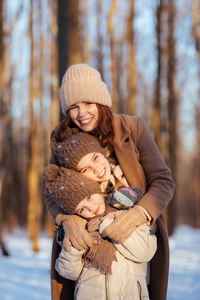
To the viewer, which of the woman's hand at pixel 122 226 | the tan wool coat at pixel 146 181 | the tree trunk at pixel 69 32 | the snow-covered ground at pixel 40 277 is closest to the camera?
the woman's hand at pixel 122 226

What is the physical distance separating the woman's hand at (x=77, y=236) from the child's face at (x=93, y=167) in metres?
0.28

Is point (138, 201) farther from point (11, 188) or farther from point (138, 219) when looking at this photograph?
point (11, 188)

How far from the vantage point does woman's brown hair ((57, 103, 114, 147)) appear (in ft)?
8.38

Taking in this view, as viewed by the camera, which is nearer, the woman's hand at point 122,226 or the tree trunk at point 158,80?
the woman's hand at point 122,226

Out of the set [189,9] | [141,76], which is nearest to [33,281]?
[189,9]

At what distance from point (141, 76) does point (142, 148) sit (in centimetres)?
2019

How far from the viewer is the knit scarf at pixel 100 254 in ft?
7.16

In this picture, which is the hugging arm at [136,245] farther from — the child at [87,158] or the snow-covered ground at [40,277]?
the snow-covered ground at [40,277]

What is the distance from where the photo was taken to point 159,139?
10.8m

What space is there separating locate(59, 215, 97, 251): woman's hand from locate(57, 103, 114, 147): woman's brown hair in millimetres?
573

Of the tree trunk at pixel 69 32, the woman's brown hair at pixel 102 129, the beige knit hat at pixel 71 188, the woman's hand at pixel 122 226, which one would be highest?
the tree trunk at pixel 69 32

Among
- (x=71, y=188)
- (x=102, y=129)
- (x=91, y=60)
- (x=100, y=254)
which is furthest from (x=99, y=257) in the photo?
(x=91, y=60)

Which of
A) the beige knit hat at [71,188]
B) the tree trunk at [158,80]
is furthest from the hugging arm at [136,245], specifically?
the tree trunk at [158,80]

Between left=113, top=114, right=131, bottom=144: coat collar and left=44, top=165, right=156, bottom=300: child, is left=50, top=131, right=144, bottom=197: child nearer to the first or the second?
left=44, top=165, right=156, bottom=300: child
